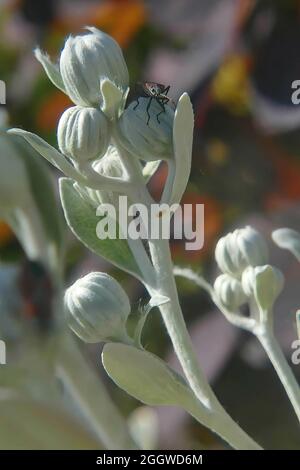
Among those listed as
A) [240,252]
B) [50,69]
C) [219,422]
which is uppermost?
[50,69]

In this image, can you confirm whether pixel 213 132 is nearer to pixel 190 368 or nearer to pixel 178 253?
pixel 178 253

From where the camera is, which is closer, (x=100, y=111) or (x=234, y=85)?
(x=100, y=111)

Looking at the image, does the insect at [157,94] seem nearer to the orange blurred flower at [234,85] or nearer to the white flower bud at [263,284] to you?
the white flower bud at [263,284]

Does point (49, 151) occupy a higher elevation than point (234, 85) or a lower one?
lower

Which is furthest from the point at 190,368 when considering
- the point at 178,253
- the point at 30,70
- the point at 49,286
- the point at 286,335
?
the point at 30,70

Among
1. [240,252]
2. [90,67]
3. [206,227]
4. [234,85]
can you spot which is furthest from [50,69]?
[234,85]

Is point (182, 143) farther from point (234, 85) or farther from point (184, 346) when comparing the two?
point (234, 85)

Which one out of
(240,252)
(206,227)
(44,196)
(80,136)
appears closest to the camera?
(80,136)
